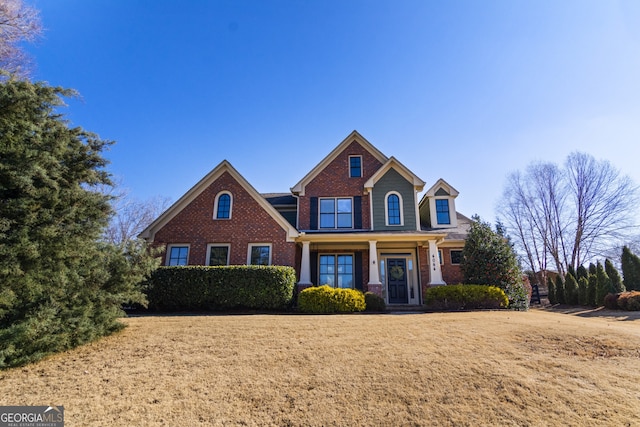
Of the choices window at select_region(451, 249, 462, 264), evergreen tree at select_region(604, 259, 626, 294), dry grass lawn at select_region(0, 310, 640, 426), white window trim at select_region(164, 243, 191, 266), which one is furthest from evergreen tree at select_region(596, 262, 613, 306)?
white window trim at select_region(164, 243, 191, 266)

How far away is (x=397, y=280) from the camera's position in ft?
50.6

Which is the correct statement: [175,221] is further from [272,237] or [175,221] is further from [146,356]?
[146,356]

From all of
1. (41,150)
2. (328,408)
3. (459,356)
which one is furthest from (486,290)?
(41,150)

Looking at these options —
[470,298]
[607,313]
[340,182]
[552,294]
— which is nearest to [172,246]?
[340,182]

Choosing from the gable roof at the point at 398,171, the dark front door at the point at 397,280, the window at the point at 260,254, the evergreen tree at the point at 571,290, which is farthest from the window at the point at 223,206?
the evergreen tree at the point at 571,290

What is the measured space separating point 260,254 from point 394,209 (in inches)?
281

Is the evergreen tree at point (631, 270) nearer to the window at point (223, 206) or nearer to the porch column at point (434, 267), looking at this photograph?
the porch column at point (434, 267)

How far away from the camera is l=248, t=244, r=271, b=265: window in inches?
544

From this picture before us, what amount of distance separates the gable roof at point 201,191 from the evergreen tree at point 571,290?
19394 millimetres

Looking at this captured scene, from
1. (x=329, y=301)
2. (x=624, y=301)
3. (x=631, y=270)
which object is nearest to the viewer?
(x=329, y=301)

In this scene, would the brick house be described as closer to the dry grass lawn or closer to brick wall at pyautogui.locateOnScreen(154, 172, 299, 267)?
brick wall at pyautogui.locateOnScreen(154, 172, 299, 267)

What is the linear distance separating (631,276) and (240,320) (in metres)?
23.6

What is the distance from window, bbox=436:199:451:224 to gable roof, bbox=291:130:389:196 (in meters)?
3.90

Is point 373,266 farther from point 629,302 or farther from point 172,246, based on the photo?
point 629,302
